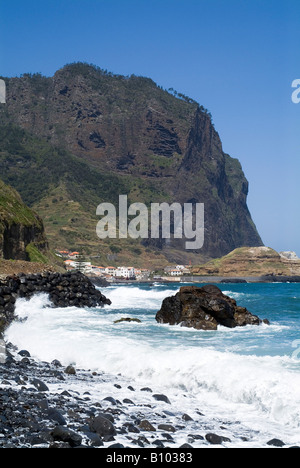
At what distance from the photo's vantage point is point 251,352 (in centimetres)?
1541

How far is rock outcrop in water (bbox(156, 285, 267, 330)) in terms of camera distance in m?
22.1

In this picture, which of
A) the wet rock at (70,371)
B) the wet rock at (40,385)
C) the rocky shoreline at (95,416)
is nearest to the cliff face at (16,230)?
the wet rock at (70,371)

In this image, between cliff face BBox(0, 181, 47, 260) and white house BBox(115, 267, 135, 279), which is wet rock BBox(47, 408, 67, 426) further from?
white house BBox(115, 267, 135, 279)

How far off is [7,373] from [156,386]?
3.70 m

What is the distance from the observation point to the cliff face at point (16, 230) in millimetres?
45906

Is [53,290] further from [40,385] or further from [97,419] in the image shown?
[97,419]

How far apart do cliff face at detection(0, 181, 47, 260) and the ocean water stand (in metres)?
23.7

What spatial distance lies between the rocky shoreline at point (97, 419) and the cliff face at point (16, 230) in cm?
3192

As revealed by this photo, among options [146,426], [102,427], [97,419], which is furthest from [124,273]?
[102,427]

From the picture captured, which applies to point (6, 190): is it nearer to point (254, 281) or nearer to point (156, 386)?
point (156, 386)

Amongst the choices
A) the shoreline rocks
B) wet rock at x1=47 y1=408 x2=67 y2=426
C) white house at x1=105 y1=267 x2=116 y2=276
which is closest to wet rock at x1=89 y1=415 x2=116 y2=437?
wet rock at x1=47 y1=408 x2=67 y2=426

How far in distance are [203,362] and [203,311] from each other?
934 cm

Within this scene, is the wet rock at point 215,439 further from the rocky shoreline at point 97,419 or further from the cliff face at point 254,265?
the cliff face at point 254,265

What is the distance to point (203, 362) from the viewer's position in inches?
517
